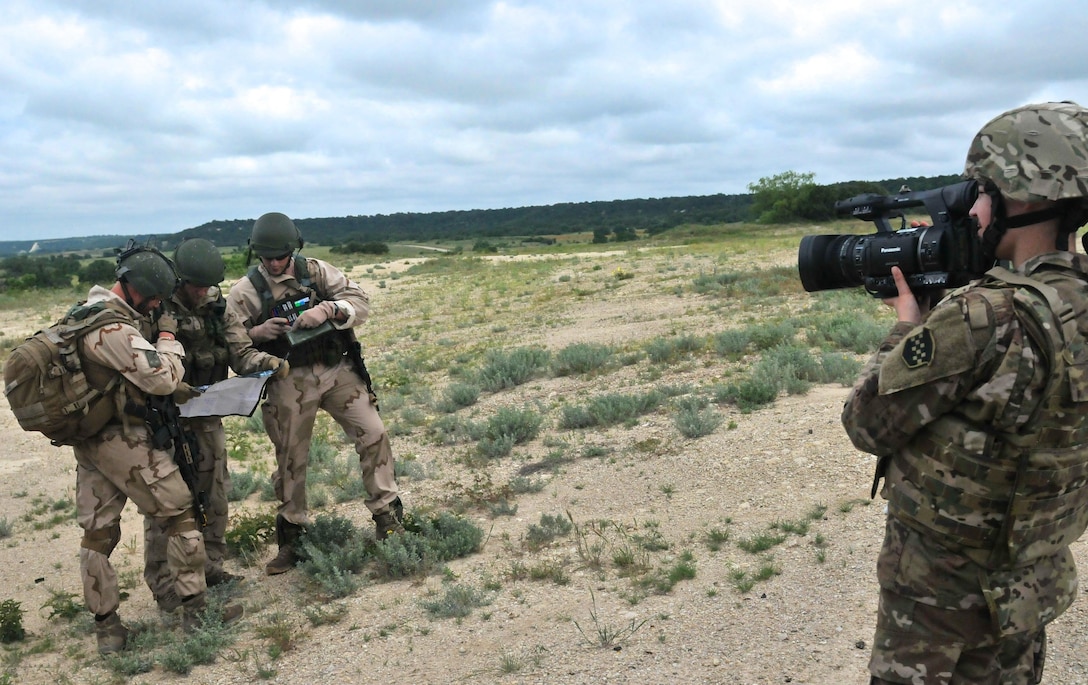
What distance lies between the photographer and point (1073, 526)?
2158 millimetres

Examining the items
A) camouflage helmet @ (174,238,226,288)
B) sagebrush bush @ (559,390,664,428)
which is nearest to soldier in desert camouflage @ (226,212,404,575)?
camouflage helmet @ (174,238,226,288)

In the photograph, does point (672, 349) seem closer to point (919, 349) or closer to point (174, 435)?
point (174, 435)

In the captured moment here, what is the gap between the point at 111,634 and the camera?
4543 millimetres

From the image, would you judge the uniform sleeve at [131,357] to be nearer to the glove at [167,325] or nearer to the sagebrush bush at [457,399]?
the glove at [167,325]

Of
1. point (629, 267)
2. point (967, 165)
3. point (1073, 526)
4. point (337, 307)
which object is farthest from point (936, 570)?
point (629, 267)

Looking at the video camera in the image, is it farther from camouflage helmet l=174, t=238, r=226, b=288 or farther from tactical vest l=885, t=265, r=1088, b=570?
camouflage helmet l=174, t=238, r=226, b=288

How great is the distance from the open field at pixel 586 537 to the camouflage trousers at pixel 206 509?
0.24 metres

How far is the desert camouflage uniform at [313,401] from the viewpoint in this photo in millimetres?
5168

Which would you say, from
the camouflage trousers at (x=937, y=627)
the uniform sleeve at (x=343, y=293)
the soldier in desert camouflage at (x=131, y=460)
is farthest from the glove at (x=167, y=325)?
the camouflage trousers at (x=937, y=627)

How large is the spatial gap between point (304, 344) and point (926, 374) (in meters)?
3.89

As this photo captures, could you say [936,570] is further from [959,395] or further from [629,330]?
[629,330]

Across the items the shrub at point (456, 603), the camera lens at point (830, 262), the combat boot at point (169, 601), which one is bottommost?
the combat boot at point (169, 601)

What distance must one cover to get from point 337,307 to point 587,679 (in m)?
2.56

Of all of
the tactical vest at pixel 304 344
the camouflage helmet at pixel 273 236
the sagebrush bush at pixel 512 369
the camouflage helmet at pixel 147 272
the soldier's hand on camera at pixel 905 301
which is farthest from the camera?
the sagebrush bush at pixel 512 369
